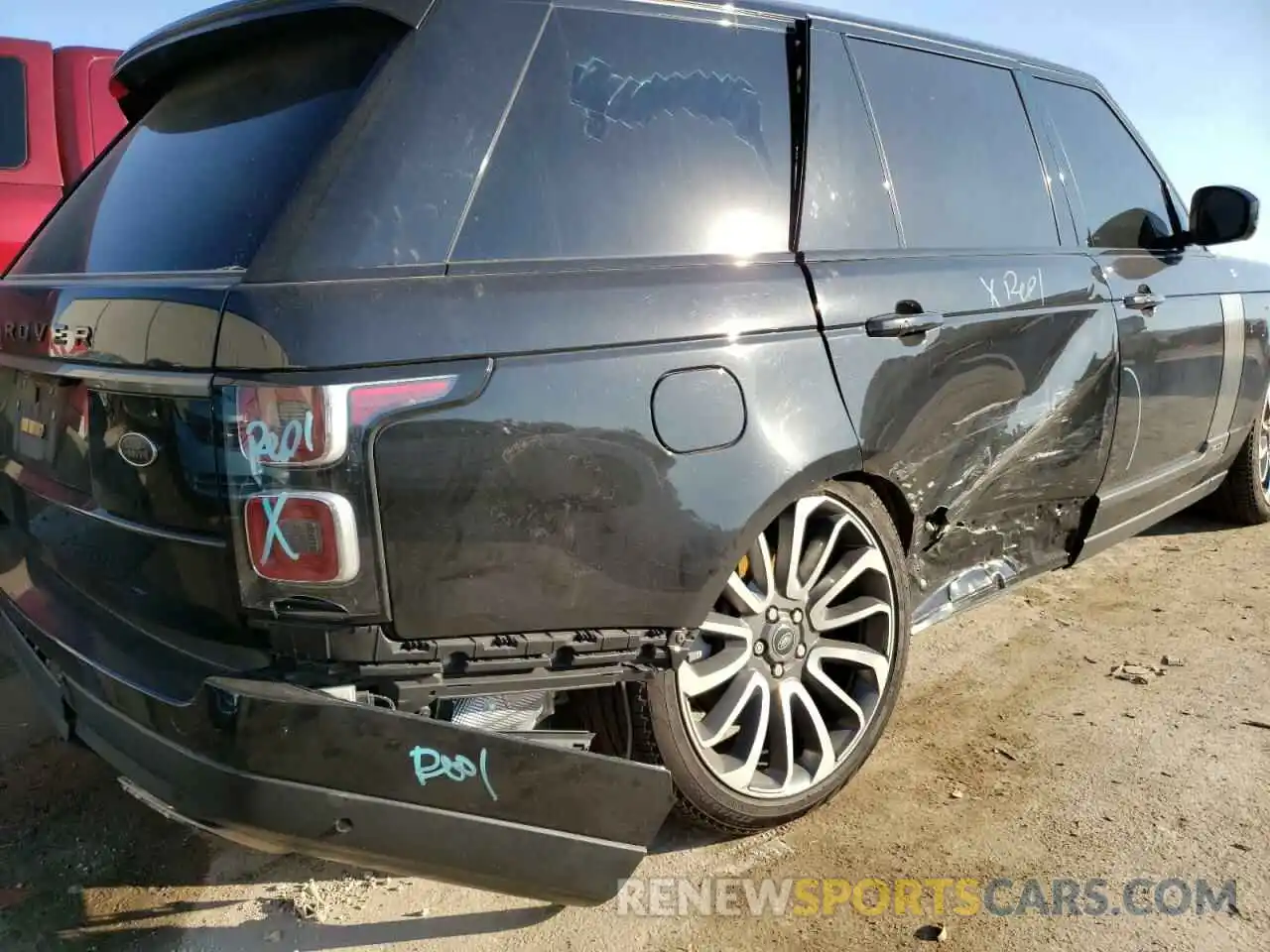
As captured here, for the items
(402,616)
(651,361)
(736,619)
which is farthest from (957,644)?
(402,616)

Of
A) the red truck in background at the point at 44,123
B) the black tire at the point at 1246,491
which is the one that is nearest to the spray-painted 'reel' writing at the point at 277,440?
the black tire at the point at 1246,491

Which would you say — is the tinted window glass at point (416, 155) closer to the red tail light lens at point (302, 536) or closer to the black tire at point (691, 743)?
the red tail light lens at point (302, 536)

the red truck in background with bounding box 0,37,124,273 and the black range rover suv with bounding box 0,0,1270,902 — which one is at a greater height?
the red truck in background with bounding box 0,37,124,273

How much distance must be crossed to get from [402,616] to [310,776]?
11.9 inches

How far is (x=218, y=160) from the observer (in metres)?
2.10

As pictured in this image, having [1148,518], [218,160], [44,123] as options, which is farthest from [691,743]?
[44,123]

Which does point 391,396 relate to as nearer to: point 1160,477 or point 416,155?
point 416,155

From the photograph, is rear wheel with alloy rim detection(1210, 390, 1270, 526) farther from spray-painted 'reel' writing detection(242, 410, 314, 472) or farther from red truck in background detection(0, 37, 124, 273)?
red truck in background detection(0, 37, 124, 273)

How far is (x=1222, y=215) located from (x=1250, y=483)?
5.42 ft

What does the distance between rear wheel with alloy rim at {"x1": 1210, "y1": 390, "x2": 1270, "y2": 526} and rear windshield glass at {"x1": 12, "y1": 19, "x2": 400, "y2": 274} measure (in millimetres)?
4385

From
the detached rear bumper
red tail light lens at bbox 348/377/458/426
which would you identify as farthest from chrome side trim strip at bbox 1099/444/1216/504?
red tail light lens at bbox 348/377/458/426

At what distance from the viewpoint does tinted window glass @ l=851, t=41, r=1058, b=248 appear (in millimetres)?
2705

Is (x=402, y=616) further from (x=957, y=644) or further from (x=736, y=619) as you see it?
(x=957, y=644)

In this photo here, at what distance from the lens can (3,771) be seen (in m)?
2.88
